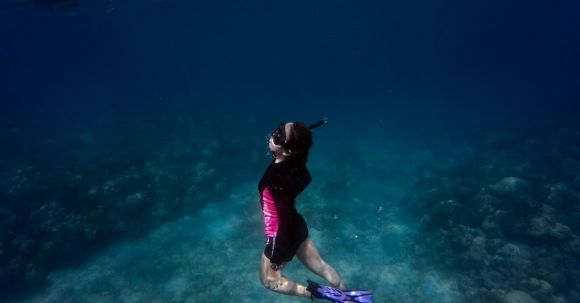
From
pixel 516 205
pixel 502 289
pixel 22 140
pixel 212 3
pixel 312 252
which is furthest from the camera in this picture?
pixel 212 3

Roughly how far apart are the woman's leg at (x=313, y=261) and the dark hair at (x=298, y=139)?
154 cm

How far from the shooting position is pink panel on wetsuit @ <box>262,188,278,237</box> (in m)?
3.70

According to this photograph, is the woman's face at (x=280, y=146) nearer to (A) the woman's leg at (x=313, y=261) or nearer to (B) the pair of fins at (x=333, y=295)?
(A) the woman's leg at (x=313, y=261)

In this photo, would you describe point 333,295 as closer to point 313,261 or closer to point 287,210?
point 313,261

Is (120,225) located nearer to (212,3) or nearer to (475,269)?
(475,269)

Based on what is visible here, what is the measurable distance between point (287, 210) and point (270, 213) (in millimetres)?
242

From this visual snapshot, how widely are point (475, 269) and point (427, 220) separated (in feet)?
9.31

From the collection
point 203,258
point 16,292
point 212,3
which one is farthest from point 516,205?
A: point 212,3

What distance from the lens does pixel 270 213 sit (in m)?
3.84

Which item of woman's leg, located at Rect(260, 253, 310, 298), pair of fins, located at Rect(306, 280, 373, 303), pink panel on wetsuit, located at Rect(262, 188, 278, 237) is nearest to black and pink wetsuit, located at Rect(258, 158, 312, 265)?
pink panel on wetsuit, located at Rect(262, 188, 278, 237)

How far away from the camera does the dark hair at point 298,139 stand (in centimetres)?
334

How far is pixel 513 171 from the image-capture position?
709 inches

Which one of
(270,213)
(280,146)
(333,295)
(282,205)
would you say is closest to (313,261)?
(333,295)

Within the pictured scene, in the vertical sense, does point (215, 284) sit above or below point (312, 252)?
below
